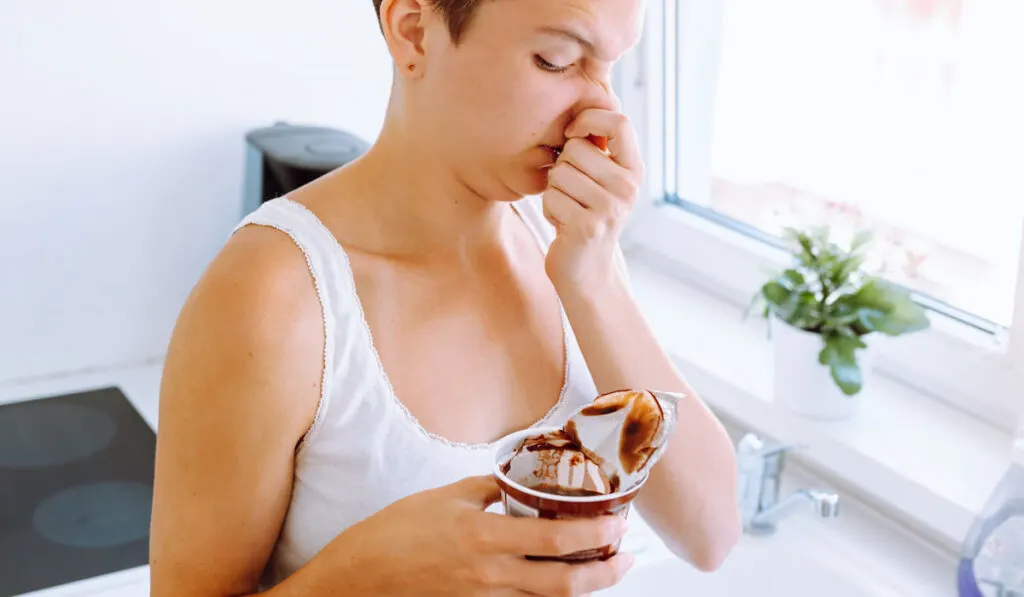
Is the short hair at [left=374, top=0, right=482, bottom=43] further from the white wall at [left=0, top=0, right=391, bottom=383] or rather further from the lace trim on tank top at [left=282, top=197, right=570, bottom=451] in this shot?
the white wall at [left=0, top=0, right=391, bottom=383]

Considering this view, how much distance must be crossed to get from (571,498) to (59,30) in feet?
4.52

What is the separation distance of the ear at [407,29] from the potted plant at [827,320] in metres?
0.77

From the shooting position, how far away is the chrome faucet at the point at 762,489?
1.46 m

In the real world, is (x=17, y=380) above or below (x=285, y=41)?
below

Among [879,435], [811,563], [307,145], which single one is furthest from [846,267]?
[307,145]

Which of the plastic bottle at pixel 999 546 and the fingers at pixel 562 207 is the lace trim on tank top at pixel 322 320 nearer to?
the fingers at pixel 562 207

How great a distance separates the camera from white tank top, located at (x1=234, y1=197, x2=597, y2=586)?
93 cm

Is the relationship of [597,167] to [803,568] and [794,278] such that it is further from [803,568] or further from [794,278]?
[803,568]

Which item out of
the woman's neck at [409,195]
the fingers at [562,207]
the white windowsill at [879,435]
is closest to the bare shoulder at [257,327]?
the woman's neck at [409,195]

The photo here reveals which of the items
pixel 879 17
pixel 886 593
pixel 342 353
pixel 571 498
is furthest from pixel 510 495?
pixel 879 17

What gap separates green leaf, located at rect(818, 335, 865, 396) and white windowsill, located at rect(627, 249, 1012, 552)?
3.4 inches

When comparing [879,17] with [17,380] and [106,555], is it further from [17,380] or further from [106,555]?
[17,380]

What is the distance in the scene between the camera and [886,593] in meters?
1.35

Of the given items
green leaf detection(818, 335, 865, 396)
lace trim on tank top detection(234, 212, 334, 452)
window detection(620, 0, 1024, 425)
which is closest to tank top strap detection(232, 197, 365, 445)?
lace trim on tank top detection(234, 212, 334, 452)
